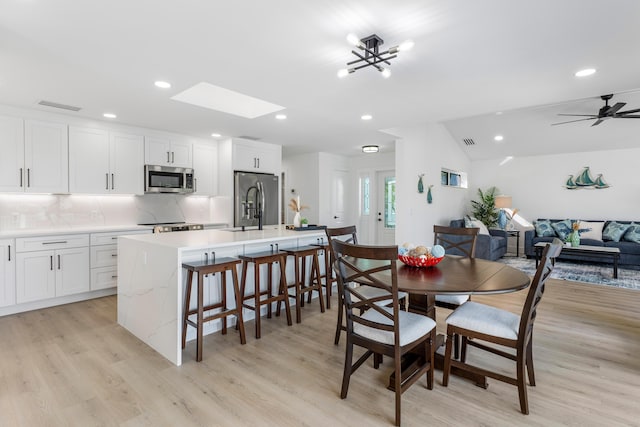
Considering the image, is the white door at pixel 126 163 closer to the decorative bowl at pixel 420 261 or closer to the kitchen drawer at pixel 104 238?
the kitchen drawer at pixel 104 238

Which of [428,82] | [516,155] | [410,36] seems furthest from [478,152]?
[410,36]

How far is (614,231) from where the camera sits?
21.0 ft

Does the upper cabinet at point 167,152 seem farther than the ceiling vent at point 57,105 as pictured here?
Yes

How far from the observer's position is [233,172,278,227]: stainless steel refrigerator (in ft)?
17.9

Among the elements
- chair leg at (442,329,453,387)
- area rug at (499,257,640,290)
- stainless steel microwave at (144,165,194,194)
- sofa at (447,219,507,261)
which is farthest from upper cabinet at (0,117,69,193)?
area rug at (499,257,640,290)

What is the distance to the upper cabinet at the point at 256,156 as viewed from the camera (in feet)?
18.0

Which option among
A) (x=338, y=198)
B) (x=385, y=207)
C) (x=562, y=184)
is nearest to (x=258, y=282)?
(x=338, y=198)

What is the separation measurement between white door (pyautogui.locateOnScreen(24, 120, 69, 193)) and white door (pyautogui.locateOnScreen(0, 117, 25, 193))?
0.05 metres

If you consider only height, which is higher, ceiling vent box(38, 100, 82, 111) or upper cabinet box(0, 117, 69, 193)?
ceiling vent box(38, 100, 82, 111)

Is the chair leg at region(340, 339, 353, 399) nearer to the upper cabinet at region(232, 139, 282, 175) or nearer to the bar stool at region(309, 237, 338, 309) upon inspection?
the bar stool at region(309, 237, 338, 309)

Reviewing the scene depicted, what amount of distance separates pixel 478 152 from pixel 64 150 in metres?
8.04

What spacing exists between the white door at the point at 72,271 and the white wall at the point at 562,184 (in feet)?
27.0

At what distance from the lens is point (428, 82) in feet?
9.77

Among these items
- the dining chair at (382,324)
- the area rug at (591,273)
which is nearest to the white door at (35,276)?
the dining chair at (382,324)
